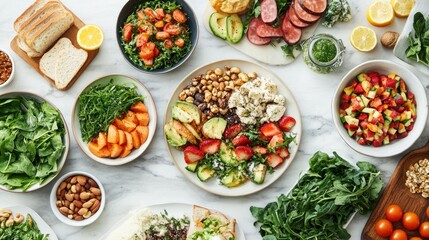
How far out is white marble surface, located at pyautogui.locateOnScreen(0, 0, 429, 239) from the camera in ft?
14.4

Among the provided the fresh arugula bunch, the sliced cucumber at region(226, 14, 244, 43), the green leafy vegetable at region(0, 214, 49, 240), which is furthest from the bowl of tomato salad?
the fresh arugula bunch

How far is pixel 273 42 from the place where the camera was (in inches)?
172

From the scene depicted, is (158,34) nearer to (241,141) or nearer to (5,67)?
(241,141)

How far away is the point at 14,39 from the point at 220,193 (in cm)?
155

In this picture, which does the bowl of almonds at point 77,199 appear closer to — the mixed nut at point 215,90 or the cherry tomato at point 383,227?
the mixed nut at point 215,90

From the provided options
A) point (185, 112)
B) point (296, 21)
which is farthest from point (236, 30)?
point (185, 112)

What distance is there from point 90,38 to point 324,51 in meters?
1.37

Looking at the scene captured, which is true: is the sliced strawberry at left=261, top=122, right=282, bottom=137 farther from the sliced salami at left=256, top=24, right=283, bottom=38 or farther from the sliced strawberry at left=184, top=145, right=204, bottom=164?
the sliced salami at left=256, top=24, right=283, bottom=38

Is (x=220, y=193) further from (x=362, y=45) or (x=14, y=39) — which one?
(x=14, y=39)

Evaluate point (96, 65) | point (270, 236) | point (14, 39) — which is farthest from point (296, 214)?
point (14, 39)

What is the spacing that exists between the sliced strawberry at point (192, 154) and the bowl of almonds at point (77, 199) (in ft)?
Result: 1.76

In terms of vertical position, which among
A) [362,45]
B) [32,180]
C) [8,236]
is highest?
[362,45]

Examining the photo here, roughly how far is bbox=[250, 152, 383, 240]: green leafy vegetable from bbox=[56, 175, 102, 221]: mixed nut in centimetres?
101

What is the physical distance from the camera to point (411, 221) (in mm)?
4191
